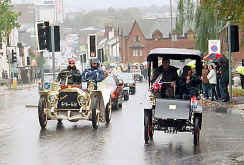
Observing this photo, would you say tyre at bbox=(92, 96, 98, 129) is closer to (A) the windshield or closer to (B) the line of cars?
(B) the line of cars

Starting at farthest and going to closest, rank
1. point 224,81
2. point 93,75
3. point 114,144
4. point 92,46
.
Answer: point 92,46 < point 224,81 < point 93,75 < point 114,144

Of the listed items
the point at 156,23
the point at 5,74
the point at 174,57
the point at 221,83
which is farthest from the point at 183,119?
the point at 156,23

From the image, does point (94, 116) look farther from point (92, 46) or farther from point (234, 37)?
point (92, 46)

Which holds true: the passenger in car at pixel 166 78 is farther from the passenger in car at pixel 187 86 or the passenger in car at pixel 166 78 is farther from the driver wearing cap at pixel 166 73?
the passenger in car at pixel 187 86

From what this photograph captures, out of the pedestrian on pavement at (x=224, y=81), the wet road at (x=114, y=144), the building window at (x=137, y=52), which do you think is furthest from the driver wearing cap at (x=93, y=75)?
the building window at (x=137, y=52)

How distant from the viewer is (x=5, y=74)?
9019 cm

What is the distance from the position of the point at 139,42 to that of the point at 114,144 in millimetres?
125384

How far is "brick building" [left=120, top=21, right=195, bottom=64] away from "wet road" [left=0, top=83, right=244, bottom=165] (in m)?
112

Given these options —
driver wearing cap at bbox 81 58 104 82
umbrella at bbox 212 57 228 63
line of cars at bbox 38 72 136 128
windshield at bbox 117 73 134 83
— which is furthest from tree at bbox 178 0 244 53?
line of cars at bbox 38 72 136 128

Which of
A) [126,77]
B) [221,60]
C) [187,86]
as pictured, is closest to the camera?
[187,86]

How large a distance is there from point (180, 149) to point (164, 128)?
84 centimetres

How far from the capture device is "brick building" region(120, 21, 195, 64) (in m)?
134

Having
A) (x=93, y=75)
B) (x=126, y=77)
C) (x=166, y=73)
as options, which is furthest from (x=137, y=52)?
(x=166, y=73)

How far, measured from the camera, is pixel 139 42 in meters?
141
